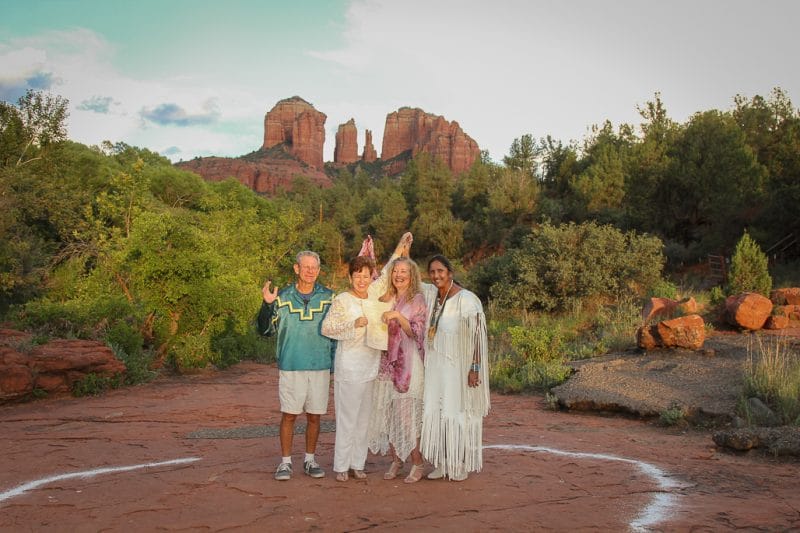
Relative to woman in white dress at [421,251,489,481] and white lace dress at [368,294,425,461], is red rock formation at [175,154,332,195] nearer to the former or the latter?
white lace dress at [368,294,425,461]

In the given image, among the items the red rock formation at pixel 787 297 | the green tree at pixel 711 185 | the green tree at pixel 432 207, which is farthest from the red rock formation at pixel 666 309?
the green tree at pixel 432 207

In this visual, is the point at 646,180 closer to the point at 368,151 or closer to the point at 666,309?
the point at 666,309

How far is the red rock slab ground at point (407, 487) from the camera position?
13.4ft

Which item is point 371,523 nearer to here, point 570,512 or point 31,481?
point 570,512

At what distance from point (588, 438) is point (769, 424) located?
81.9 inches

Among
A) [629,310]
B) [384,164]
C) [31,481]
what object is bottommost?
[31,481]

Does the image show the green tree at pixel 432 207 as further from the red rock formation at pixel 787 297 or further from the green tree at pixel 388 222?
the red rock formation at pixel 787 297

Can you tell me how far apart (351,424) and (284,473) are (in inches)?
25.6

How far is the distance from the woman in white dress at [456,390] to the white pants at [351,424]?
19.2 inches

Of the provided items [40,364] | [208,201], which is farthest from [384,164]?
[40,364]

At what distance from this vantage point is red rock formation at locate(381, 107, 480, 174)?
136625 millimetres

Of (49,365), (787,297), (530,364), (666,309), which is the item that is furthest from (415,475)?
(787,297)

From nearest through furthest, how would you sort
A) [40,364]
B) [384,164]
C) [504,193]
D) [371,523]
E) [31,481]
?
[371,523]
[31,481]
[40,364]
[504,193]
[384,164]

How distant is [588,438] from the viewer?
7125 mm
